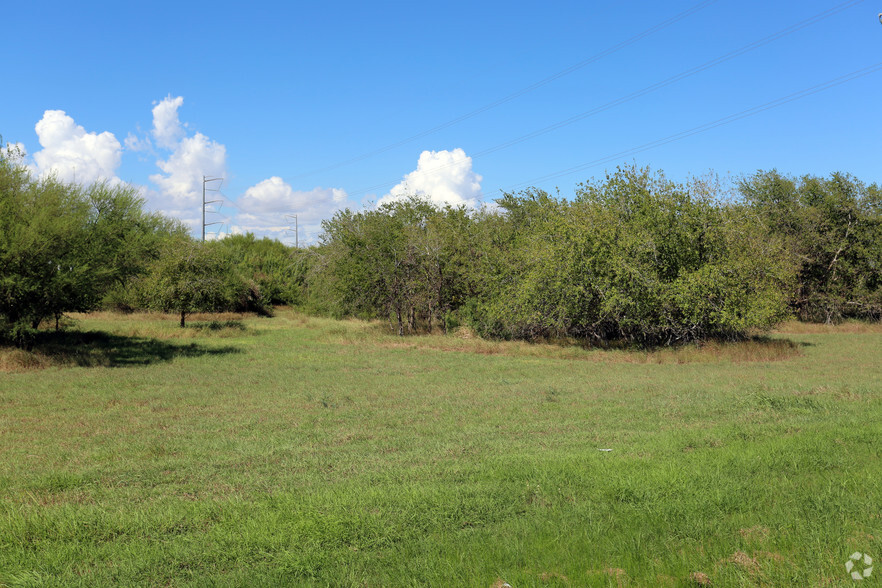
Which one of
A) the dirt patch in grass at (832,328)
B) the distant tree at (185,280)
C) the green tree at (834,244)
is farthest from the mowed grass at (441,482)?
the green tree at (834,244)

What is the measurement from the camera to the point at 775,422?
33.9ft

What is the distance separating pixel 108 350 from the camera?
2497 cm

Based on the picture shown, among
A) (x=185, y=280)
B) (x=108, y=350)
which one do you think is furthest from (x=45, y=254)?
(x=185, y=280)

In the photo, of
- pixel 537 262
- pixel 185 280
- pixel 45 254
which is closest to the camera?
pixel 45 254

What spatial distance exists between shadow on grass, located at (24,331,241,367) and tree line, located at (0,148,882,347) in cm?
141

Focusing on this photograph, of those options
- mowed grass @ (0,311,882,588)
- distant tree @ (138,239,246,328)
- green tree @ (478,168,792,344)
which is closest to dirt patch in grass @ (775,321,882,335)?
green tree @ (478,168,792,344)

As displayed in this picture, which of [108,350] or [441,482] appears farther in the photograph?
[108,350]

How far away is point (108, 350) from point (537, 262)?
19.8 m

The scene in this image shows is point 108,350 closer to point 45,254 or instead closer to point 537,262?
point 45,254

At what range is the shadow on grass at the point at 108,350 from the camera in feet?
71.9

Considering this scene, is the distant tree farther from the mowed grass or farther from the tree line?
the mowed grass

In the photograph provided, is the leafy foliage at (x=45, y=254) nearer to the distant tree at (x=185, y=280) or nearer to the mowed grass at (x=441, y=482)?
the mowed grass at (x=441, y=482)

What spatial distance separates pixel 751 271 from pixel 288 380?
19814 mm

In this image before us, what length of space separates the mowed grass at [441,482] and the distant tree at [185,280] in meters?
21.0
